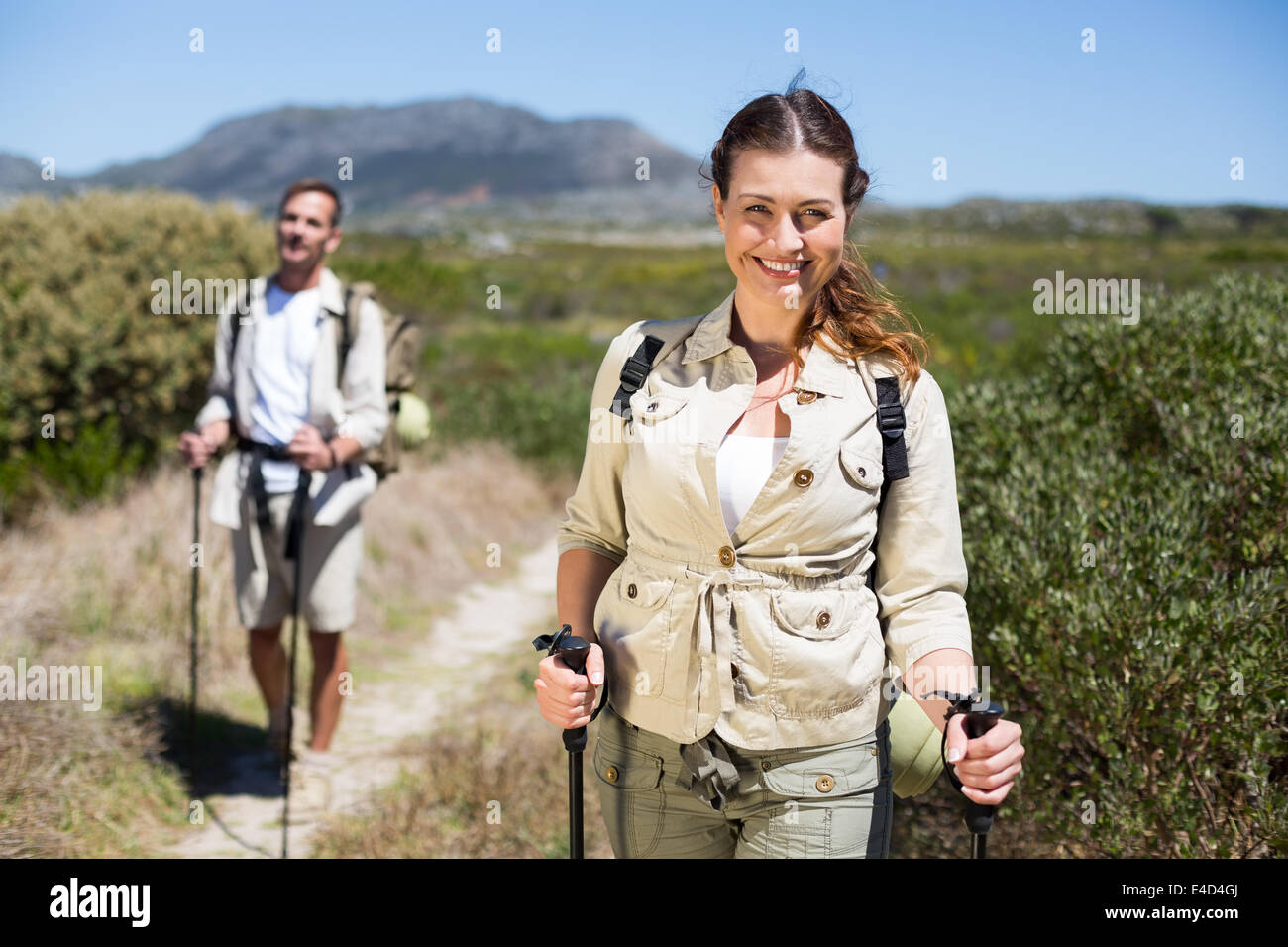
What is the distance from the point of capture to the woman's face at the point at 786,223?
1869 millimetres

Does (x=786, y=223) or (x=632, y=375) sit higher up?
(x=786, y=223)

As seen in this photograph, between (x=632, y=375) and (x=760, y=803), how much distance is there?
792 mm

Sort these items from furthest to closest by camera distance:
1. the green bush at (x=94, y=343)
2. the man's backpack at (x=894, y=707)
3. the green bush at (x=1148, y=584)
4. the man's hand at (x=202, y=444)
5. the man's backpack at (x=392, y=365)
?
the green bush at (x=94, y=343) < the man's backpack at (x=392, y=365) < the man's hand at (x=202, y=444) < the green bush at (x=1148, y=584) < the man's backpack at (x=894, y=707)

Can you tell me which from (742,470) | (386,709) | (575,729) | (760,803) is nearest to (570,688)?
(575,729)

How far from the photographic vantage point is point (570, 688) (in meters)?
1.88

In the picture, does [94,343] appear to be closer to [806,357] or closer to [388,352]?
[388,352]

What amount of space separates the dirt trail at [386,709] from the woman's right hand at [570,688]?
104 inches

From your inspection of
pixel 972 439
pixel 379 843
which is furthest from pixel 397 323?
pixel 972 439

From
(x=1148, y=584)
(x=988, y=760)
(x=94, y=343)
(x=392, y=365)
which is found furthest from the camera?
(x=94, y=343)

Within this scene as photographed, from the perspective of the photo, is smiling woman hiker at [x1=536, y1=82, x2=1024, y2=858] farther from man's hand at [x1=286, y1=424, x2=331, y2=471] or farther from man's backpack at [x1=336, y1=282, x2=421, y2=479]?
man's backpack at [x1=336, y1=282, x2=421, y2=479]

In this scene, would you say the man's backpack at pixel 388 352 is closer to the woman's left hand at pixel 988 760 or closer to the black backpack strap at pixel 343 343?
the black backpack strap at pixel 343 343

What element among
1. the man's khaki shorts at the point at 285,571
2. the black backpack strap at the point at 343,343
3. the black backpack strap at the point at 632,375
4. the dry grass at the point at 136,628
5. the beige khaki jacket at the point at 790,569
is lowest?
the dry grass at the point at 136,628

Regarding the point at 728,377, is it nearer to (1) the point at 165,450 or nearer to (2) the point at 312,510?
(2) the point at 312,510

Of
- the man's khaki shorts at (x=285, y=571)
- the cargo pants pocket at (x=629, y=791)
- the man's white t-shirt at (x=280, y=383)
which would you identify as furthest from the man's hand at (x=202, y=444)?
the cargo pants pocket at (x=629, y=791)
